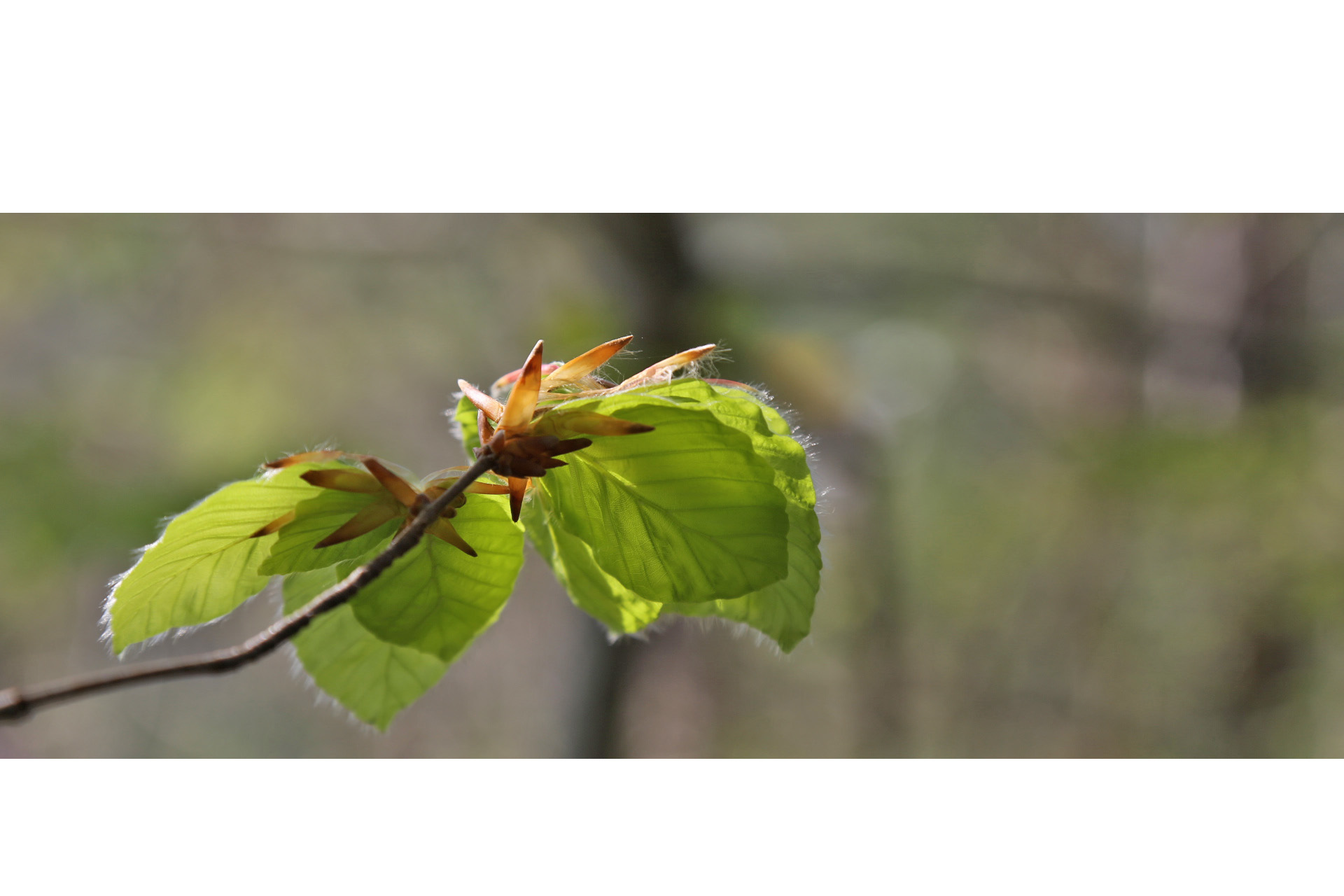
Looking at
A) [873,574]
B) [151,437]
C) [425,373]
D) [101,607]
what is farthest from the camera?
[425,373]

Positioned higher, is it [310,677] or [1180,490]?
[310,677]

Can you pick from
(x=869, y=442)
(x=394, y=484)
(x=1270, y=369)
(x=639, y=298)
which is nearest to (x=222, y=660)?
(x=394, y=484)

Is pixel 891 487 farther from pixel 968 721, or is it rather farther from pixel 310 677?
pixel 310 677

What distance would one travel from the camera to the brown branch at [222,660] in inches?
5.3

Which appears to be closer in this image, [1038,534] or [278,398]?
[278,398]

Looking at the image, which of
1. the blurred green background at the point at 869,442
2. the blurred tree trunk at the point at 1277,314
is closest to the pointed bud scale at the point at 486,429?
the blurred green background at the point at 869,442

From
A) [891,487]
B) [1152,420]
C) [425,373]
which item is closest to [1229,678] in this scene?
[1152,420]

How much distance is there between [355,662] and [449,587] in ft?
0.20

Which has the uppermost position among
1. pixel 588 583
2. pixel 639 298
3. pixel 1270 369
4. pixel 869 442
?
pixel 639 298

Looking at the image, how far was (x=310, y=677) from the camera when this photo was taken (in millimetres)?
253

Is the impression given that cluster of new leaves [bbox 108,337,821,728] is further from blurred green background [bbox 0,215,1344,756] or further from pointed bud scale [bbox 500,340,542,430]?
blurred green background [bbox 0,215,1344,756]

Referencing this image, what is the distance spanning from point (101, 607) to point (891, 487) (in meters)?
2.01

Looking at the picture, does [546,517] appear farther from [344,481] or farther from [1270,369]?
[1270,369]

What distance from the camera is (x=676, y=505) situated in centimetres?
21
